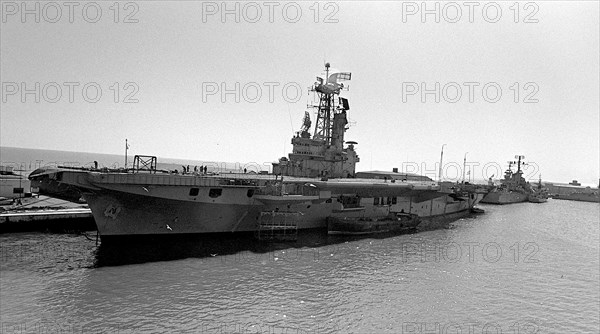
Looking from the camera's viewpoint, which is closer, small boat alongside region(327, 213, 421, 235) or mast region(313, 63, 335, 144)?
small boat alongside region(327, 213, 421, 235)

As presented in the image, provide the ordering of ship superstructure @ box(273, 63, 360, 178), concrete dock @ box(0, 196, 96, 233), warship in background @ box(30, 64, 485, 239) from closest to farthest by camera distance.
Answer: warship in background @ box(30, 64, 485, 239), concrete dock @ box(0, 196, 96, 233), ship superstructure @ box(273, 63, 360, 178)

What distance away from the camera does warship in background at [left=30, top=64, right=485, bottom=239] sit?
51.4ft

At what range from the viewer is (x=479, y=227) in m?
29.7

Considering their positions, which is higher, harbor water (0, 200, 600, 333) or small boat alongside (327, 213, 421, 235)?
small boat alongside (327, 213, 421, 235)

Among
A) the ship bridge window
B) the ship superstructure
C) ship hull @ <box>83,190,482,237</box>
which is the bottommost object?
ship hull @ <box>83,190,482,237</box>

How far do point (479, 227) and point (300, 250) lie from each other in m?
18.7

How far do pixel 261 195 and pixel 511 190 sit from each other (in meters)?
55.8

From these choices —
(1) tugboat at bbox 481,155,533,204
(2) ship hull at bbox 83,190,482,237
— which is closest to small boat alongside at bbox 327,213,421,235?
(2) ship hull at bbox 83,190,482,237

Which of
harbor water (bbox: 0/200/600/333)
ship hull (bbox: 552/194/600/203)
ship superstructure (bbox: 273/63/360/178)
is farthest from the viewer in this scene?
ship hull (bbox: 552/194/600/203)

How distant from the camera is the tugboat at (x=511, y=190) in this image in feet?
182

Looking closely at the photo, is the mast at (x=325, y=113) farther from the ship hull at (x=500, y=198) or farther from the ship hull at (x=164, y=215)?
the ship hull at (x=500, y=198)

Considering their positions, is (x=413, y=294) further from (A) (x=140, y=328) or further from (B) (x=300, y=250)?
(A) (x=140, y=328)

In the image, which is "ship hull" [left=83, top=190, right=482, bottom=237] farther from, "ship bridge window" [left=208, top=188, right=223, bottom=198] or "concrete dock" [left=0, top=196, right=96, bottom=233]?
"concrete dock" [left=0, top=196, right=96, bottom=233]

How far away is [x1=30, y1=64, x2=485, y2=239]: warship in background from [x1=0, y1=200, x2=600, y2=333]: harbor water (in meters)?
1.03
